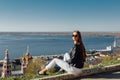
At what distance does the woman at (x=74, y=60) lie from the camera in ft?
15.6

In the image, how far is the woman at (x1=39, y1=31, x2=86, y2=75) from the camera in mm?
4758

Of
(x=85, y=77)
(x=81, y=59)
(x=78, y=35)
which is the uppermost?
(x=78, y=35)

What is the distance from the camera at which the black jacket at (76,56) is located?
15.7 feet

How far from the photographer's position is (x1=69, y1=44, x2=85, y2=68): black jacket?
4.79 meters

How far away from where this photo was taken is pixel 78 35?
15.3 feet

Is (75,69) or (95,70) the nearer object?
(75,69)

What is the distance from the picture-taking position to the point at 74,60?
487 cm

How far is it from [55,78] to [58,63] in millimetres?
250

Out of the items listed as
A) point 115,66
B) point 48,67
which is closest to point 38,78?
point 48,67

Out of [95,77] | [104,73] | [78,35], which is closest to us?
[78,35]

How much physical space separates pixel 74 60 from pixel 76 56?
8 cm

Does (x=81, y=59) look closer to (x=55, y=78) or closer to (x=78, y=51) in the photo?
(x=78, y=51)

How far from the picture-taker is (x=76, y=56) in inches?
191

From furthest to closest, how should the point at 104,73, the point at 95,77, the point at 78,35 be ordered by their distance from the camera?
the point at 104,73 → the point at 95,77 → the point at 78,35
